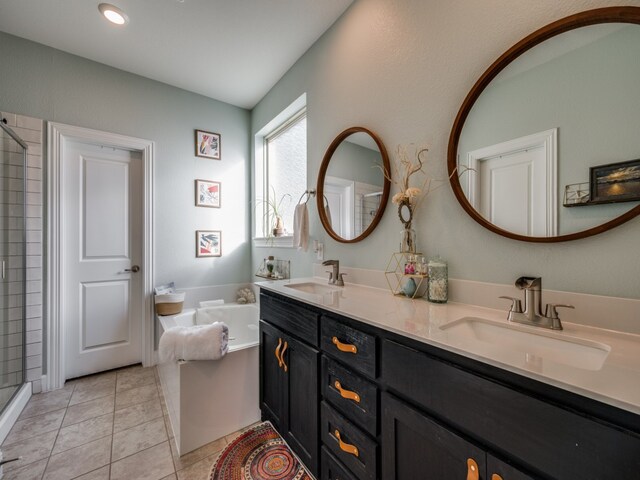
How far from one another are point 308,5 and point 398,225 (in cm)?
161

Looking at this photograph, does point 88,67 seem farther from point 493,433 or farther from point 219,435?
point 493,433

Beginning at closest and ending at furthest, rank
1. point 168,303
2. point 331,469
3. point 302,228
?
1. point 331,469
2. point 302,228
3. point 168,303

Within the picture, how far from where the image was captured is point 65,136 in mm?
2256

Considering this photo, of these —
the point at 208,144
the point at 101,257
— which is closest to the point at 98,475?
the point at 101,257

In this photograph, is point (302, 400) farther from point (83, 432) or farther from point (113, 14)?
point (113, 14)

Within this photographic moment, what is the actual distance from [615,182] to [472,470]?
0.94 m

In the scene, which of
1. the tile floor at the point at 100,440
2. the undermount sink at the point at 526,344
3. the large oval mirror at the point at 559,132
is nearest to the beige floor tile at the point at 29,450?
the tile floor at the point at 100,440

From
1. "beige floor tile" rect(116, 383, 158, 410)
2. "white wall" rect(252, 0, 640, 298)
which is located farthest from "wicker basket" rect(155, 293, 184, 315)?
"white wall" rect(252, 0, 640, 298)

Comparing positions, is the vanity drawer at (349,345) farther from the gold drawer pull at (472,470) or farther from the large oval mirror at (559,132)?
the large oval mirror at (559,132)

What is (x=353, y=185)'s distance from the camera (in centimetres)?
179

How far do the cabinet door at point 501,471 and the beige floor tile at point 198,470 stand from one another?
1410 millimetres

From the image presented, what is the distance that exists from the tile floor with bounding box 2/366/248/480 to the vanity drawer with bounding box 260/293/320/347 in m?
0.83

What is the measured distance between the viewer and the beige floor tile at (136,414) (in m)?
1.77

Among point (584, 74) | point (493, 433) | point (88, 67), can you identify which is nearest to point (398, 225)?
point (584, 74)
